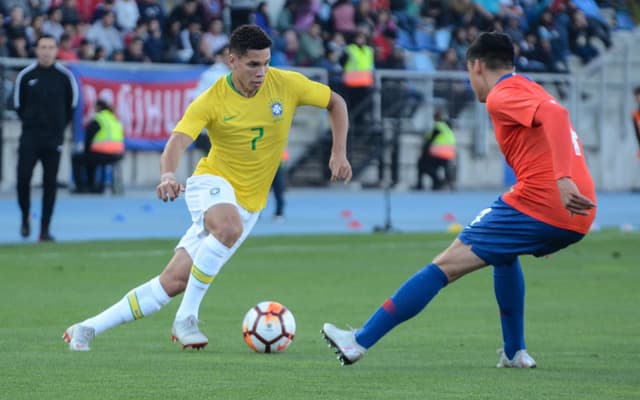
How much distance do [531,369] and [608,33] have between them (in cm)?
2898

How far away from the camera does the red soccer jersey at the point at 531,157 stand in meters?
7.27

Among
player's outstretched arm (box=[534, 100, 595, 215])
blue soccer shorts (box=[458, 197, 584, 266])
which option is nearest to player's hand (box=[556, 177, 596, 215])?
player's outstretched arm (box=[534, 100, 595, 215])

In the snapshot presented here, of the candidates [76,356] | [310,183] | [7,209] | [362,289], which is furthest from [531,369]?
[310,183]

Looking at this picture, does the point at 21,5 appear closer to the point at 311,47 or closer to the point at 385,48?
the point at 311,47

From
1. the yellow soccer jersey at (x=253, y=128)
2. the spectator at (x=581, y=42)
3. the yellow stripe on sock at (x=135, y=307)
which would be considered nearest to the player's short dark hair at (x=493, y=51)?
the yellow soccer jersey at (x=253, y=128)

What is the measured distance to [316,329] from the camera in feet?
32.6

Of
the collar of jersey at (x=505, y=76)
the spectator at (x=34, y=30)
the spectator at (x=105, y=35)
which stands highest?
the collar of jersey at (x=505, y=76)

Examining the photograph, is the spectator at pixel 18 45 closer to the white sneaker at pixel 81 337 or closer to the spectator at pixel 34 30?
the spectator at pixel 34 30

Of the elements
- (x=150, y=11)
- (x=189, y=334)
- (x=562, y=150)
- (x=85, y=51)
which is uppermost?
(x=562, y=150)

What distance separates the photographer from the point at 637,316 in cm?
1075

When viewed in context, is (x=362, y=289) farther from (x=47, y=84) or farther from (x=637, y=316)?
(x=47, y=84)

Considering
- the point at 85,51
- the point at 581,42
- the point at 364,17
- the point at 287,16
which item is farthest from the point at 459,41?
the point at 85,51

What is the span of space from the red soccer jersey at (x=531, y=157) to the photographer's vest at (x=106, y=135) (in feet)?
58.1

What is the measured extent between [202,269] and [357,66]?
19.8 meters
